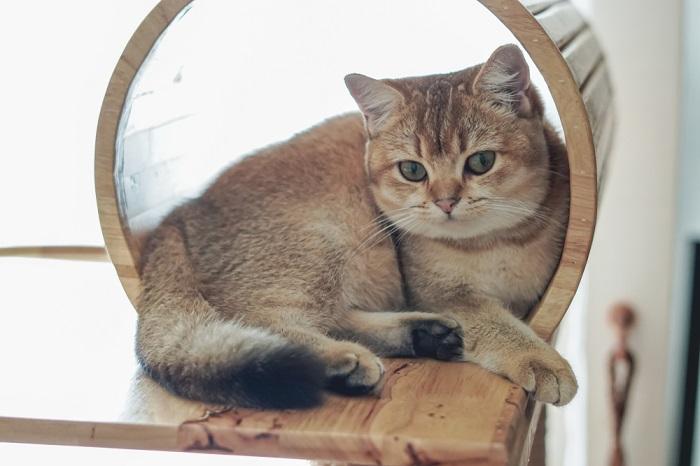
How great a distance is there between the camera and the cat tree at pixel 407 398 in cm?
89

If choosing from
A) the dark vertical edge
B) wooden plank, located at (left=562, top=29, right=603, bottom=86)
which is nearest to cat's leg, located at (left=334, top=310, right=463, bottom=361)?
wooden plank, located at (left=562, top=29, right=603, bottom=86)

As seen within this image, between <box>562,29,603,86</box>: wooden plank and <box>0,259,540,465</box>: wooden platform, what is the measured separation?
0.40 meters

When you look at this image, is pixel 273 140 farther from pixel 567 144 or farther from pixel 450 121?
pixel 567 144

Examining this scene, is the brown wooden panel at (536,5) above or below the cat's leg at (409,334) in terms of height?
above

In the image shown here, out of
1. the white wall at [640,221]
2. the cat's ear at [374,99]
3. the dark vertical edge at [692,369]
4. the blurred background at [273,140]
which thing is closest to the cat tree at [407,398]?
the blurred background at [273,140]

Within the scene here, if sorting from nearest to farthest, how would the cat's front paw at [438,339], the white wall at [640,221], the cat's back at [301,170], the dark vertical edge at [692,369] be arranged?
the cat's front paw at [438,339], the cat's back at [301,170], the white wall at [640,221], the dark vertical edge at [692,369]

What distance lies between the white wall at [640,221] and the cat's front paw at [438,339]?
1127 millimetres

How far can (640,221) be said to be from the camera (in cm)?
213

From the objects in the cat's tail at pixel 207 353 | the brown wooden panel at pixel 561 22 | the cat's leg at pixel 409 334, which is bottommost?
the cat's leg at pixel 409 334

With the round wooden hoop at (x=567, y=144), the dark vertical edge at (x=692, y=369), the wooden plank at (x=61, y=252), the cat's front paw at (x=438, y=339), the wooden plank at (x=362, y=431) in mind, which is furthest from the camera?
the dark vertical edge at (x=692, y=369)

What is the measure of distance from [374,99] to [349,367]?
1.24 ft

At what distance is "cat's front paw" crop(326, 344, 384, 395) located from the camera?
3.32 feet

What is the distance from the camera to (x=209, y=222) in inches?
48.6

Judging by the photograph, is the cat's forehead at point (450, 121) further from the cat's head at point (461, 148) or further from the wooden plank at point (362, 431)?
the wooden plank at point (362, 431)
